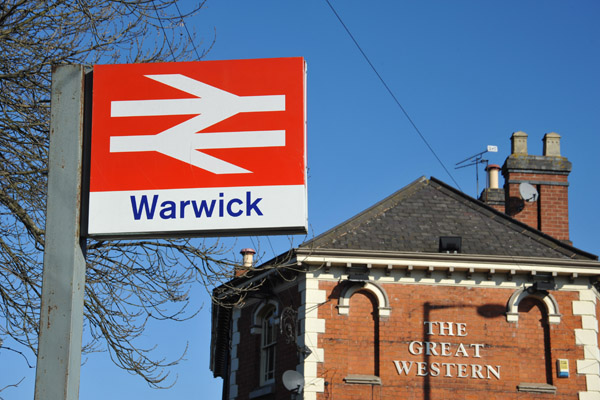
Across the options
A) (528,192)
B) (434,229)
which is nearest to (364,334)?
(434,229)

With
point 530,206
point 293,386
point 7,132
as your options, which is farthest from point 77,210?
point 530,206

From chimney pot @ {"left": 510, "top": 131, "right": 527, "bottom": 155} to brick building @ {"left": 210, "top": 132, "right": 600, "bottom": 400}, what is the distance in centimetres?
464

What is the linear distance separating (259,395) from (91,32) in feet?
42.8

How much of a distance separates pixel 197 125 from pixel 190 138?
0.09 meters

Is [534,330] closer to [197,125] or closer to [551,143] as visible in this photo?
[551,143]

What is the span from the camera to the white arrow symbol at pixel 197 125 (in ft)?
17.2

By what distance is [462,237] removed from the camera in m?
22.0

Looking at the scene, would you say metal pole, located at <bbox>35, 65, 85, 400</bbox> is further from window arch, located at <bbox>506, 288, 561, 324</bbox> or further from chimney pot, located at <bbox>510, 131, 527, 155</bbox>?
chimney pot, located at <bbox>510, 131, 527, 155</bbox>

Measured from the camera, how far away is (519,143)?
25.8 m

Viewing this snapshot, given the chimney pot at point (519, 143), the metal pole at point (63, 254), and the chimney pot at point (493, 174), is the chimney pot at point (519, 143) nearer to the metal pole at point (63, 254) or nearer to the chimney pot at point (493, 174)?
the chimney pot at point (493, 174)

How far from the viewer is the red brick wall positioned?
2016cm

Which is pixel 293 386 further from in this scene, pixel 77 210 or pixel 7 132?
pixel 77 210

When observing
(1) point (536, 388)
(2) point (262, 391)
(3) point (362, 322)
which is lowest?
(2) point (262, 391)

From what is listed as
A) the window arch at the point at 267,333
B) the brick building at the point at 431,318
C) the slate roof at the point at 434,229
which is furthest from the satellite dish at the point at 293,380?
the slate roof at the point at 434,229
